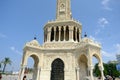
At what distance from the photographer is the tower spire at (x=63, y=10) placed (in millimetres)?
29250

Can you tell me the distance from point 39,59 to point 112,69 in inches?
1347

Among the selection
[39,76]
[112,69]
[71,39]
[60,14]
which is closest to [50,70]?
[39,76]

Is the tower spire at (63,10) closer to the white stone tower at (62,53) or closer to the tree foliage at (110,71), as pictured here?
the white stone tower at (62,53)

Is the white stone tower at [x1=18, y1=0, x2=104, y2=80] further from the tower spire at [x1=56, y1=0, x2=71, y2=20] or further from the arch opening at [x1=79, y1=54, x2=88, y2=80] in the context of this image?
the tower spire at [x1=56, y1=0, x2=71, y2=20]

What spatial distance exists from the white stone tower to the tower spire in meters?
0.28

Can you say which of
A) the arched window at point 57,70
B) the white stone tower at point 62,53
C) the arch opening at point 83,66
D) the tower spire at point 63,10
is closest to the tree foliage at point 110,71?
the white stone tower at point 62,53

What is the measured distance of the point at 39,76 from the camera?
2420 centimetres

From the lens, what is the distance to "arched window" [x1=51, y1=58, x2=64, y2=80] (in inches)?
953

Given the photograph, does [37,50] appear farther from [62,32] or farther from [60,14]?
[60,14]

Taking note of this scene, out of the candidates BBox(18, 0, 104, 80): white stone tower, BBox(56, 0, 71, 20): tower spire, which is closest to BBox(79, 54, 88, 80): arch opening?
BBox(18, 0, 104, 80): white stone tower

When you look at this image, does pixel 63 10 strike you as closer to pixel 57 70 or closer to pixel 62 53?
pixel 62 53

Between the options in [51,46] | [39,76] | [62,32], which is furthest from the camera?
[62,32]

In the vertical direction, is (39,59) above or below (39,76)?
above

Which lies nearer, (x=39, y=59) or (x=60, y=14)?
(x=39, y=59)
